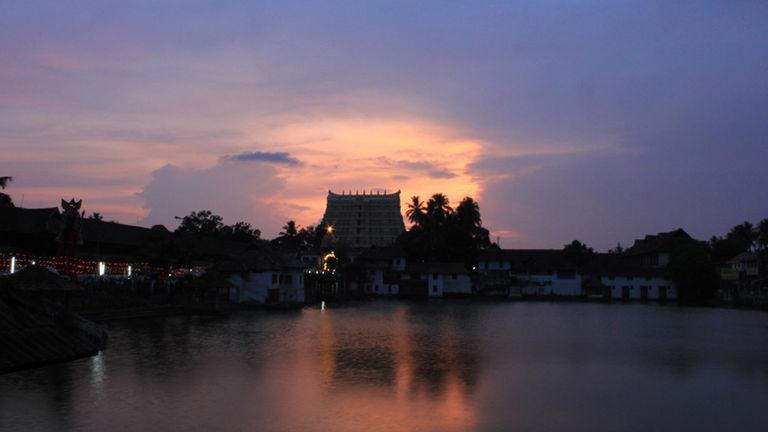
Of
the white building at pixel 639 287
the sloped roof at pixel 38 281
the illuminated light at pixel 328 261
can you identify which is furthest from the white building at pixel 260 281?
the white building at pixel 639 287

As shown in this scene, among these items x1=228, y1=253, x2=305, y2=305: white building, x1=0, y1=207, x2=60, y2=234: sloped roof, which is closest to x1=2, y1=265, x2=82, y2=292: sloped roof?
x1=0, y1=207, x2=60, y2=234: sloped roof

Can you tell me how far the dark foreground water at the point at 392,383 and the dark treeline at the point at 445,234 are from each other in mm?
58874

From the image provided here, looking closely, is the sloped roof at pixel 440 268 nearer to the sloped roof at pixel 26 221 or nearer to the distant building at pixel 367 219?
the sloped roof at pixel 26 221

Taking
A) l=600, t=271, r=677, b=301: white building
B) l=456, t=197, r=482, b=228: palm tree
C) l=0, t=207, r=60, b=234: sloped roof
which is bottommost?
l=600, t=271, r=677, b=301: white building

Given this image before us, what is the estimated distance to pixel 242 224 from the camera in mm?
111062

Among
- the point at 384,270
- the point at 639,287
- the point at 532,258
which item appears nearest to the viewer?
the point at 639,287

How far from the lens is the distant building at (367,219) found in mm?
171875

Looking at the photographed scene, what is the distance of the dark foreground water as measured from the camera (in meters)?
18.2

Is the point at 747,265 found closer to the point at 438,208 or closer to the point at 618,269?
the point at 618,269

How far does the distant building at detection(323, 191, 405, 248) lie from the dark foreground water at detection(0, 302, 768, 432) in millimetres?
129102

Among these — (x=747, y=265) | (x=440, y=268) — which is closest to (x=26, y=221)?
(x=440, y=268)

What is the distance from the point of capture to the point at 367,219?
17425cm

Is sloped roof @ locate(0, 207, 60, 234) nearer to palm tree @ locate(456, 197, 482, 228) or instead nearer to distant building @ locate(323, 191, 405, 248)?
palm tree @ locate(456, 197, 482, 228)

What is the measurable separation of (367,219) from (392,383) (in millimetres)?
151043
